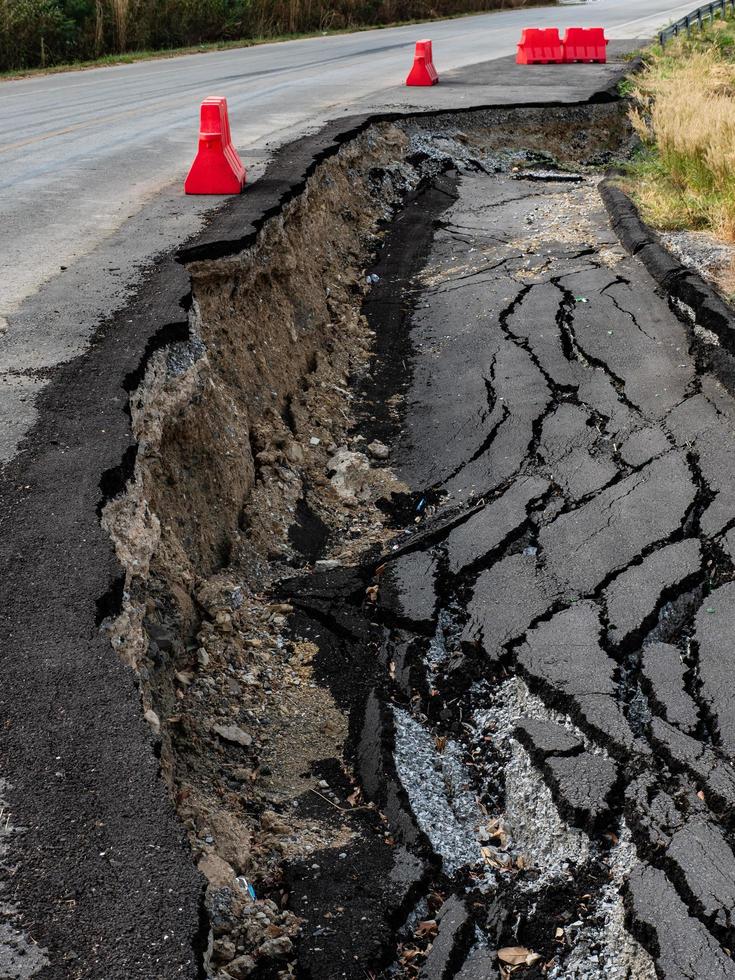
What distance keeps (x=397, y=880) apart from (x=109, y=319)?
3.08m

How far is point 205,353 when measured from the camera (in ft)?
15.9

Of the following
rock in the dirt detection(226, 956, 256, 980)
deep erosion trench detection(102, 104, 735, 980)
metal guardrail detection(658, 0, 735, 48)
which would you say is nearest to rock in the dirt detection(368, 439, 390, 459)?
deep erosion trench detection(102, 104, 735, 980)

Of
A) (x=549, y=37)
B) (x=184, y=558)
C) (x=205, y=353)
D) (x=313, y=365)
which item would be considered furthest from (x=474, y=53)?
(x=184, y=558)

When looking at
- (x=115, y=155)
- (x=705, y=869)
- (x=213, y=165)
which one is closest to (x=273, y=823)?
(x=705, y=869)

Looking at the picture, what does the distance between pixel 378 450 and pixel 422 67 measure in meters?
7.76

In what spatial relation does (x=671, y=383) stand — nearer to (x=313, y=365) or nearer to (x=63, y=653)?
(x=313, y=365)

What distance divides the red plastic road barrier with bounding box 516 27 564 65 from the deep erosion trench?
771cm

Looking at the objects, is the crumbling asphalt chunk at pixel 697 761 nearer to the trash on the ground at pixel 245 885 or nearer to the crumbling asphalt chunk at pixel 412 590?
the crumbling asphalt chunk at pixel 412 590

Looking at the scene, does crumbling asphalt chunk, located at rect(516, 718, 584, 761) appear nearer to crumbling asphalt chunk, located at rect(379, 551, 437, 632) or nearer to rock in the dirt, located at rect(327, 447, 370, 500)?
crumbling asphalt chunk, located at rect(379, 551, 437, 632)

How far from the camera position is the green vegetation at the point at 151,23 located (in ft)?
50.2

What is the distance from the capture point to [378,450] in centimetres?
554

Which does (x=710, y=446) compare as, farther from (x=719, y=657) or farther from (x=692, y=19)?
(x=692, y=19)

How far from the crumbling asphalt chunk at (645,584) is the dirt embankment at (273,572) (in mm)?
970

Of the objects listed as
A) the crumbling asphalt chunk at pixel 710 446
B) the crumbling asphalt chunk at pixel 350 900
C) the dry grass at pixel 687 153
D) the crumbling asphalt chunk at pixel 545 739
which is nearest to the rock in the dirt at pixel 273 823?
the crumbling asphalt chunk at pixel 350 900
